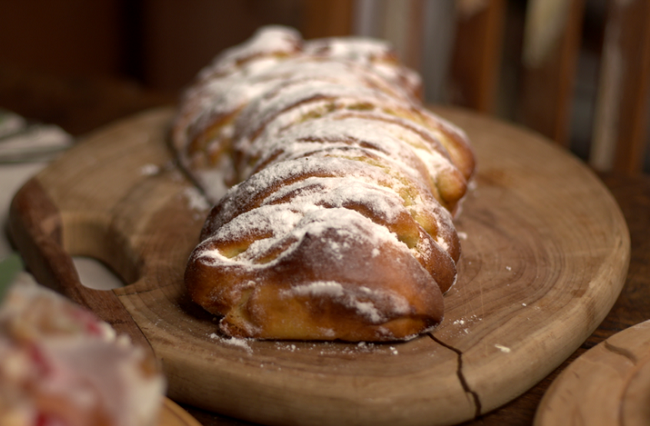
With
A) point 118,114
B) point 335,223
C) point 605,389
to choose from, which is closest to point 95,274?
point 335,223

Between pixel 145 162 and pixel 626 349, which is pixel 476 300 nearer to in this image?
pixel 626 349

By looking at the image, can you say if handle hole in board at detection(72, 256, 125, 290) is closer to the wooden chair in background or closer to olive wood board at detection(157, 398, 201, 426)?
olive wood board at detection(157, 398, 201, 426)

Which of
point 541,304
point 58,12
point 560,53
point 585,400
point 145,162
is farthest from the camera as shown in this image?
point 58,12

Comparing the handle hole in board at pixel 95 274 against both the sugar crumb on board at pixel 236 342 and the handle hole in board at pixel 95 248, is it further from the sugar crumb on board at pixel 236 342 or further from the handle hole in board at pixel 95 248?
the sugar crumb on board at pixel 236 342

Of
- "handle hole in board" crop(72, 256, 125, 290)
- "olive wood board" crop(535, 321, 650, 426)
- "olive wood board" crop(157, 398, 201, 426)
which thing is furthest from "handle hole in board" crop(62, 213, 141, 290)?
"olive wood board" crop(535, 321, 650, 426)

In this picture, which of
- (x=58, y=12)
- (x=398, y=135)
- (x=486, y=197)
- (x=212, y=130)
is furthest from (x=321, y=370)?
(x=58, y=12)
